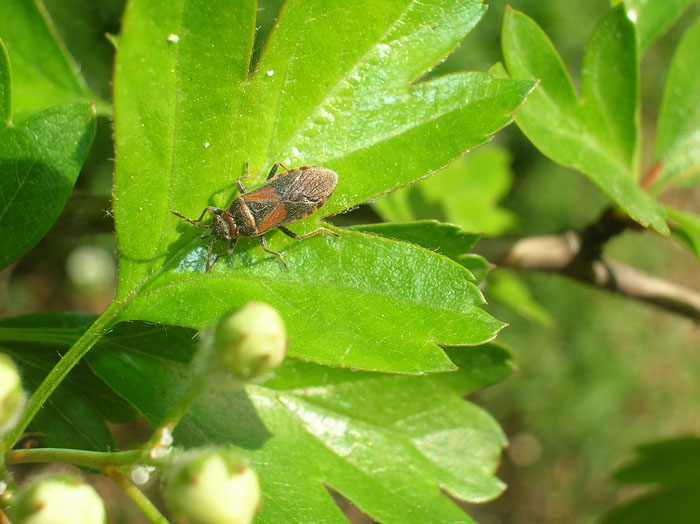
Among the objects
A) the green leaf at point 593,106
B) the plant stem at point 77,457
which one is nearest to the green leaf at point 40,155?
the plant stem at point 77,457

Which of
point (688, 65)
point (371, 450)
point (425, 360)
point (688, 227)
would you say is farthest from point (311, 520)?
point (688, 65)

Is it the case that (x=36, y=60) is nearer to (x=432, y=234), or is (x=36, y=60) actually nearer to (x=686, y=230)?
(x=432, y=234)

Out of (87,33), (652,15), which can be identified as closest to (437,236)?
(652,15)

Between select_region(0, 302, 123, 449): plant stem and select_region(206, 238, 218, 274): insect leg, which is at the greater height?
select_region(206, 238, 218, 274): insect leg

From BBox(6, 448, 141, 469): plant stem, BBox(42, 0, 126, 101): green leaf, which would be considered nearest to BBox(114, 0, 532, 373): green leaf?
BBox(6, 448, 141, 469): plant stem

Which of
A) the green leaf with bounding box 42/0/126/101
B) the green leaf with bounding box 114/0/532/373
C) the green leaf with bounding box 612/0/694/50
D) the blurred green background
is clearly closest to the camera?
the green leaf with bounding box 114/0/532/373

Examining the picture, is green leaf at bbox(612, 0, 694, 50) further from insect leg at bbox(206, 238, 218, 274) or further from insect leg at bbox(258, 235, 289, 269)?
insect leg at bbox(206, 238, 218, 274)

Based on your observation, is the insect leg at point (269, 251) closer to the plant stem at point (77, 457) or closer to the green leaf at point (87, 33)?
the plant stem at point (77, 457)
